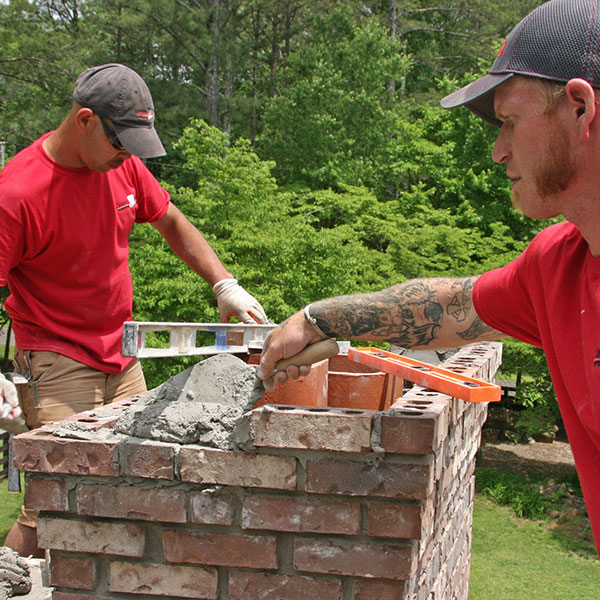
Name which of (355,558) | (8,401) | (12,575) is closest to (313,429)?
(355,558)

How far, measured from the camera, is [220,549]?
7.61 feet

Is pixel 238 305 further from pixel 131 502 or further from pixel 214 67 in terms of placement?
pixel 214 67

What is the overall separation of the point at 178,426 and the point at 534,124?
1.44m

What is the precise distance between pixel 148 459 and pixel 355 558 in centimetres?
74

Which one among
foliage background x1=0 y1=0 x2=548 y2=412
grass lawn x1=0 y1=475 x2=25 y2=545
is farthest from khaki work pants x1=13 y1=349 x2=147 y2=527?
foliage background x1=0 y1=0 x2=548 y2=412

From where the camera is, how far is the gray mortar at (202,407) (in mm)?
2324

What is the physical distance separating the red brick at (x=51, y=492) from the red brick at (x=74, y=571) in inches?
7.6

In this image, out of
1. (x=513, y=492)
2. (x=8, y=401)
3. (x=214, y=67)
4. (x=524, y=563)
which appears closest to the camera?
(x=8, y=401)

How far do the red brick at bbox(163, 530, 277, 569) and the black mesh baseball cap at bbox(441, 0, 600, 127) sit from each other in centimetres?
154

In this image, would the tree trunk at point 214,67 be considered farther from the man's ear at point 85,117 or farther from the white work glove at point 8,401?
the white work glove at point 8,401

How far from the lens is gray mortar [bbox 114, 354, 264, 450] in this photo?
232 centimetres

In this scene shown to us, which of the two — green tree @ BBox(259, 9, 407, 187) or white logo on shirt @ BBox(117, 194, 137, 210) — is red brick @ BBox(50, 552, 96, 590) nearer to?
white logo on shirt @ BBox(117, 194, 137, 210)

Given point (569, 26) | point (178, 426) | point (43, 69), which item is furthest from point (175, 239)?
point (43, 69)

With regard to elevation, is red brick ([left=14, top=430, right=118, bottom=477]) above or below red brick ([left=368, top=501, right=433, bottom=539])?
above
